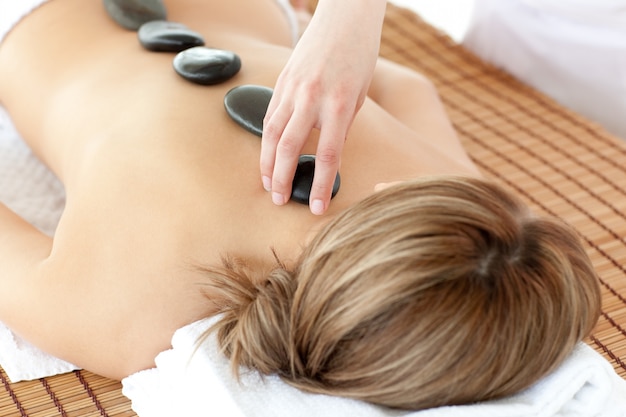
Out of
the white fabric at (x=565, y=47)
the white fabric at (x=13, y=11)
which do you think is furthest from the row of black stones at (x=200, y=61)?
the white fabric at (x=565, y=47)

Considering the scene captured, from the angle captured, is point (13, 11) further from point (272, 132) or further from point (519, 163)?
point (519, 163)

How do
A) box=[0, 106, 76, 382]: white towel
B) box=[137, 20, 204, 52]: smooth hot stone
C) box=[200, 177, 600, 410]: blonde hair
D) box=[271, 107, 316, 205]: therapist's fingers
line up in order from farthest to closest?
1. box=[0, 106, 76, 382]: white towel
2. box=[137, 20, 204, 52]: smooth hot stone
3. box=[271, 107, 316, 205]: therapist's fingers
4. box=[200, 177, 600, 410]: blonde hair

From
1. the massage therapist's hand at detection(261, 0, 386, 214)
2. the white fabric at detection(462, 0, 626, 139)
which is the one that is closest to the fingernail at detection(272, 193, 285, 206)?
the massage therapist's hand at detection(261, 0, 386, 214)

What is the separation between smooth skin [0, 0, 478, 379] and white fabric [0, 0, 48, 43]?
19cm

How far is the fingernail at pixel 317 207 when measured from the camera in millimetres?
1082

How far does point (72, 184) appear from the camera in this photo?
129cm

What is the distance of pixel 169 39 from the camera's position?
139 cm

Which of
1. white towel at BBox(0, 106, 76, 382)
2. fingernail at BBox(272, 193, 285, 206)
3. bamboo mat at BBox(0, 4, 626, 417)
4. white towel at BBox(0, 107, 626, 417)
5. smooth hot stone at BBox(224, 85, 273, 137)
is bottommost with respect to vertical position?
white towel at BBox(0, 106, 76, 382)

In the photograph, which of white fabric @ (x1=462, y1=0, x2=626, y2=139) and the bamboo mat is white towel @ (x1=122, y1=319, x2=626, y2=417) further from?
white fabric @ (x1=462, y1=0, x2=626, y2=139)

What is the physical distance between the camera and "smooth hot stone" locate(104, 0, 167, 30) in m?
1.48

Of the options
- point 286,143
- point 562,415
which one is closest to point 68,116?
point 286,143

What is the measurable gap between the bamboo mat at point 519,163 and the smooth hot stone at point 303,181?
372 millimetres

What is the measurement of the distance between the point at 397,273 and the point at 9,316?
58 centimetres

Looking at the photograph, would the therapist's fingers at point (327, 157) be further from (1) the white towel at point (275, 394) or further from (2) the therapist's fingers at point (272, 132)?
(1) the white towel at point (275, 394)
